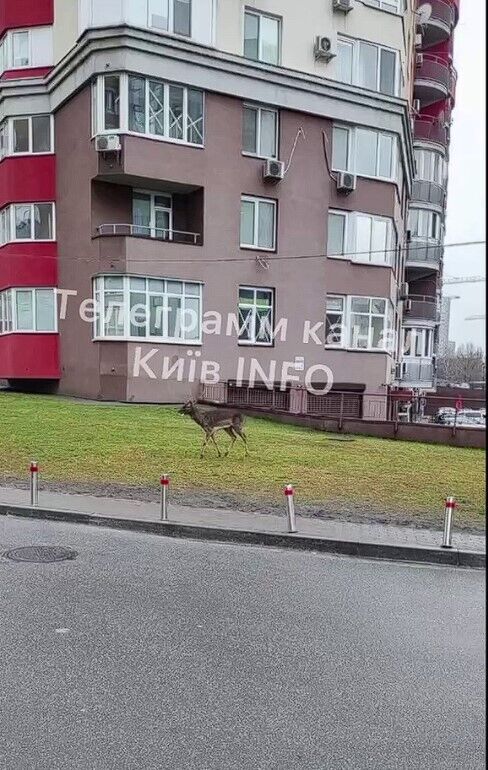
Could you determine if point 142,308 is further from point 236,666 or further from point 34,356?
point 236,666

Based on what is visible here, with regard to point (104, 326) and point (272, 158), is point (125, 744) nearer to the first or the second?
point (104, 326)

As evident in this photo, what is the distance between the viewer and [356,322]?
25000mm

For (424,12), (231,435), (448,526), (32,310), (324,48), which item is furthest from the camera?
(424,12)

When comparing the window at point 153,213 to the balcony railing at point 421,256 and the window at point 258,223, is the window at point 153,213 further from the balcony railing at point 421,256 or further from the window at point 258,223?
the balcony railing at point 421,256

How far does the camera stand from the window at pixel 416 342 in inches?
1410

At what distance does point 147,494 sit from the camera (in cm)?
1000

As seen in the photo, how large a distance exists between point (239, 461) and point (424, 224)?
30322 millimetres

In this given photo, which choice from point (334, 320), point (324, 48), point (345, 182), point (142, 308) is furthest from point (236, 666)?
point (324, 48)

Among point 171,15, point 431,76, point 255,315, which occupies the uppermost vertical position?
point 431,76

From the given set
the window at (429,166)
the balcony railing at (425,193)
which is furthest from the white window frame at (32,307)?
the window at (429,166)

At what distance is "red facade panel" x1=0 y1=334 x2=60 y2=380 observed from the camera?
2398 cm

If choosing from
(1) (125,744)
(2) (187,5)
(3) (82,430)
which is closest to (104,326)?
(3) (82,430)

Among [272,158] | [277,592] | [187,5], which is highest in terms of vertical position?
[187,5]

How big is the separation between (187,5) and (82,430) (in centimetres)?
1583
